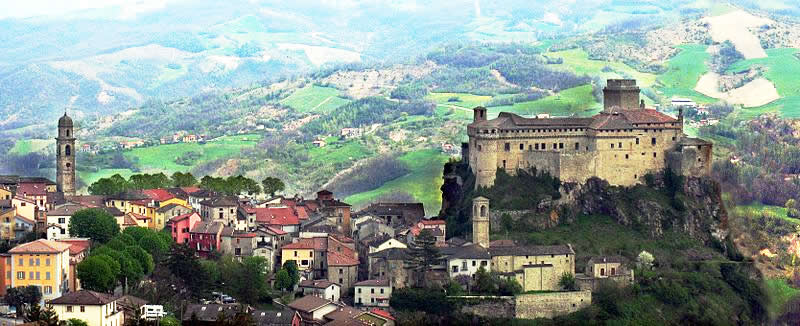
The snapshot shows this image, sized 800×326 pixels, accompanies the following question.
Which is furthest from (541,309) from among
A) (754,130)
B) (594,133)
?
(754,130)

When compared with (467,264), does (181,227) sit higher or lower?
higher

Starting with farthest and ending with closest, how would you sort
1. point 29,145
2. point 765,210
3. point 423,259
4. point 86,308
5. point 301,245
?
point 29,145
point 765,210
point 301,245
point 423,259
point 86,308

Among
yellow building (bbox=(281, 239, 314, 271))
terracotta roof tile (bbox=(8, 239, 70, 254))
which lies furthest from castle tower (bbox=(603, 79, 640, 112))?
terracotta roof tile (bbox=(8, 239, 70, 254))

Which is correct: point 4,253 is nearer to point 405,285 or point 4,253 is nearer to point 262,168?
point 405,285

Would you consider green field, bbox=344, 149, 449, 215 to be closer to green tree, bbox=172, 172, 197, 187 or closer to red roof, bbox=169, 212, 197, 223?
green tree, bbox=172, 172, 197, 187

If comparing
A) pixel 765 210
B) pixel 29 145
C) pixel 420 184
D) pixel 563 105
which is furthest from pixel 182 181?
pixel 29 145

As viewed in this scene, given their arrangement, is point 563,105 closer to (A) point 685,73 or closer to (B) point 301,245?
(A) point 685,73
